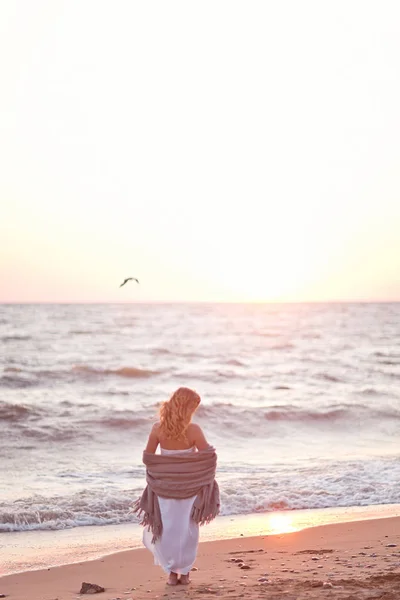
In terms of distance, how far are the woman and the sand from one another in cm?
25

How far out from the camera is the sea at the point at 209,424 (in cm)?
1086

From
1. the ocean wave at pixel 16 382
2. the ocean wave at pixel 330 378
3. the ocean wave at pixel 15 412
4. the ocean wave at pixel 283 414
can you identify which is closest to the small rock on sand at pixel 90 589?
the ocean wave at pixel 283 414

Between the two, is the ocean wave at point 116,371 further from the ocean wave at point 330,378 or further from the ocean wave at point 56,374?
the ocean wave at point 330,378

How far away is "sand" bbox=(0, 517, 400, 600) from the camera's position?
5.82m

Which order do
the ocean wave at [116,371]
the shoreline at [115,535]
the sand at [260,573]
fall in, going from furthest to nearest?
the ocean wave at [116,371] → the shoreline at [115,535] → the sand at [260,573]

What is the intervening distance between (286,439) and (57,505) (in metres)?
A: 8.48

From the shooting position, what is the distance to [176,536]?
6.33m

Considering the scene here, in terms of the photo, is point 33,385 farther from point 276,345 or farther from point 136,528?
point 276,345

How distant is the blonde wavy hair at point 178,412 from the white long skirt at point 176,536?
563mm

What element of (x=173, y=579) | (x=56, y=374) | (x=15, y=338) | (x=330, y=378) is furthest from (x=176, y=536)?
(x=15, y=338)

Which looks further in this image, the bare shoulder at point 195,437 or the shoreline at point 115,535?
the shoreline at point 115,535

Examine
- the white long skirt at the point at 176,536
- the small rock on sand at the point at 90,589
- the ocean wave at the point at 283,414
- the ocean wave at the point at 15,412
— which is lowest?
the ocean wave at the point at 283,414

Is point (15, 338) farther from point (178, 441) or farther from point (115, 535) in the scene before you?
point (178, 441)

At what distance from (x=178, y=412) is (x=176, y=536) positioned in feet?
3.32
